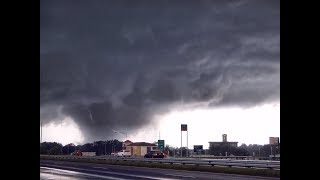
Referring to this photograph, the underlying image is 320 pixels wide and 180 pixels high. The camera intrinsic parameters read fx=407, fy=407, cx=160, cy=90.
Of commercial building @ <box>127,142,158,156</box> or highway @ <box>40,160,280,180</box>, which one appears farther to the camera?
commercial building @ <box>127,142,158,156</box>

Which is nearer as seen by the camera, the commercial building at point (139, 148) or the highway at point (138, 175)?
the highway at point (138, 175)

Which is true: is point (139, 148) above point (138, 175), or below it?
below

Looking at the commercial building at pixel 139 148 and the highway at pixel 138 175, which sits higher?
the highway at pixel 138 175

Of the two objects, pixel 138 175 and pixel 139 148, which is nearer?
pixel 138 175

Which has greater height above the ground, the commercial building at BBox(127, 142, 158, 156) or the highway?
the highway
